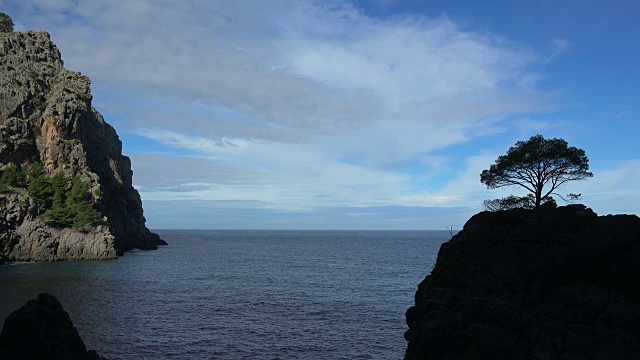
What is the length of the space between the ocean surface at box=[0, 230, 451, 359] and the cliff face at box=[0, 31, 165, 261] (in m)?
9.14

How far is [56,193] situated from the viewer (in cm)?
10681

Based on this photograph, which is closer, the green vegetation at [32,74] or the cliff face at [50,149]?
the cliff face at [50,149]

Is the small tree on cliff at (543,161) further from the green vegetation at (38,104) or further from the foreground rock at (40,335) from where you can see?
the green vegetation at (38,104)

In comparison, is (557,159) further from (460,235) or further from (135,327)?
(135,327)

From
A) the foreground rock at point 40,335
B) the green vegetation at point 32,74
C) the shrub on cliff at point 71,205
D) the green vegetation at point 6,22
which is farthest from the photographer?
the green vegetation at point 6,22

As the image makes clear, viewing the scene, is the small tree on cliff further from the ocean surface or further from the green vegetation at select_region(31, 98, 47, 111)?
the green vegetation at select_region(31, 98, 47, 111)

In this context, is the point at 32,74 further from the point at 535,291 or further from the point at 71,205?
the point at 535,291

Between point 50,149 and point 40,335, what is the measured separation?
10648cm

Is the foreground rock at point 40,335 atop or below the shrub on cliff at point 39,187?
below

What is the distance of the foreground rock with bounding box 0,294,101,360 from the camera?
2439cm

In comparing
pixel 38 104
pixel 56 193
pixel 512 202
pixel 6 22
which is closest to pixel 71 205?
pixel 56 193

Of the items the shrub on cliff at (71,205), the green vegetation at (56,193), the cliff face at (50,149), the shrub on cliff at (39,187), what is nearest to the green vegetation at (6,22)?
the cliff face at (50,149)

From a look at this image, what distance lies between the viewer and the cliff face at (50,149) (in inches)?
3821

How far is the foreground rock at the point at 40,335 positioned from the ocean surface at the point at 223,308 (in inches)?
401
